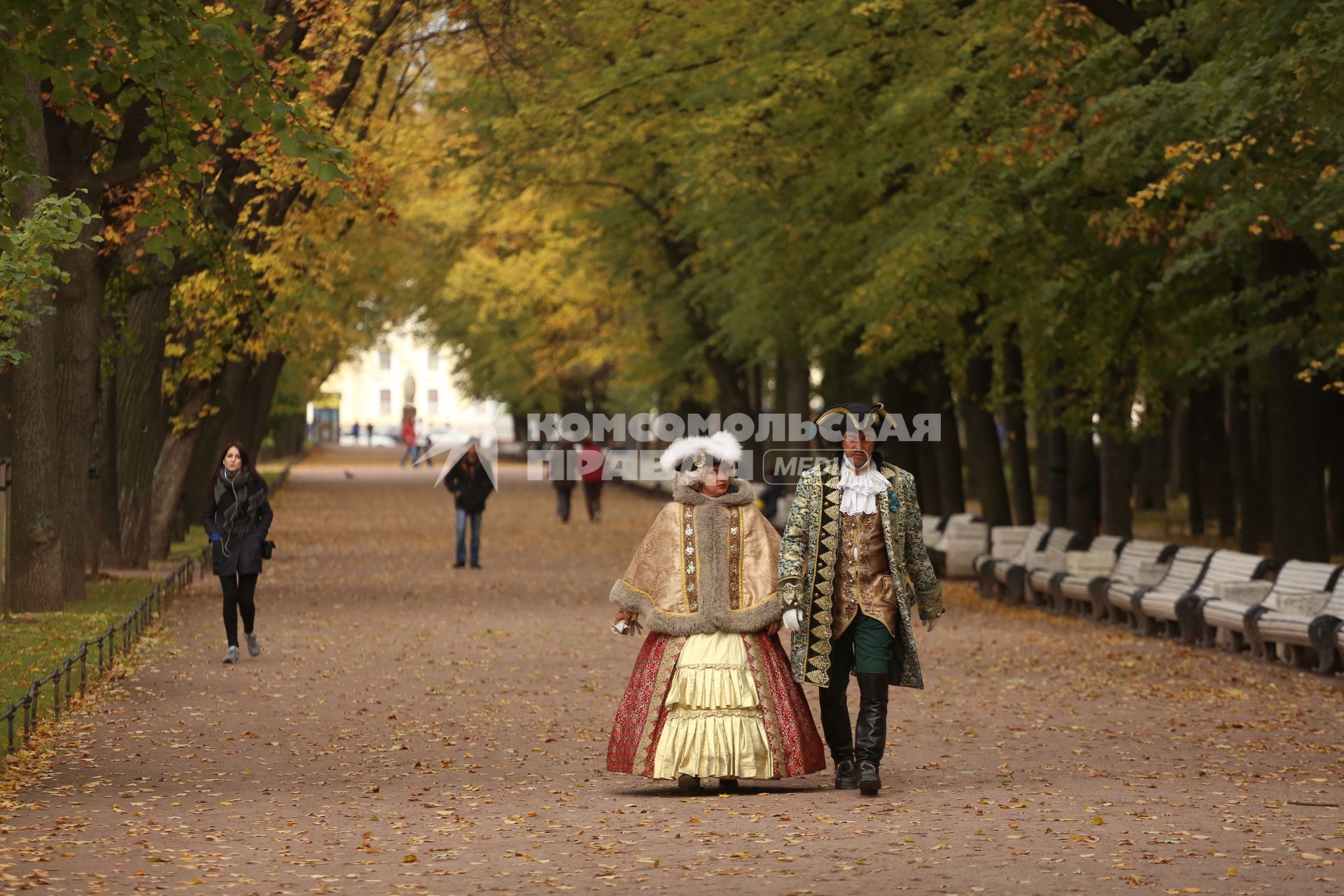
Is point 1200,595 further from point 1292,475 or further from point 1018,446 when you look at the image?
point 1018,446

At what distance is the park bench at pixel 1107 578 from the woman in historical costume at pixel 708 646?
11515mm

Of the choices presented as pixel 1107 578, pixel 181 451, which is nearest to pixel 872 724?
pixel 1107 578

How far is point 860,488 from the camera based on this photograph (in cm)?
1005

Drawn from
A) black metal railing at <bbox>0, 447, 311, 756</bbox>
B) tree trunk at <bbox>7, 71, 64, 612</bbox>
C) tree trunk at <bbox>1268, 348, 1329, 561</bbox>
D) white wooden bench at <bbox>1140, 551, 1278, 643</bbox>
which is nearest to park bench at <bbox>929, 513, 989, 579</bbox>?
tree trunk at <bbox>1268, 348, 1329, 561</bbox>

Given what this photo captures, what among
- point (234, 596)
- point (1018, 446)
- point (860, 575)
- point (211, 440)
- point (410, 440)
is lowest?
point (234, 596)

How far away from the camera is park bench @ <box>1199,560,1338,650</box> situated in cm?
1738

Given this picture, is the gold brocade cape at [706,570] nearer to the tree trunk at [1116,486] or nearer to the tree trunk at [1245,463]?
the tree trunk at [1245,463]

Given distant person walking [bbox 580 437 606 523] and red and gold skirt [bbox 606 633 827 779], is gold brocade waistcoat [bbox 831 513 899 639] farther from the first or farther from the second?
distant person walking [bbox 580 437 606 523]

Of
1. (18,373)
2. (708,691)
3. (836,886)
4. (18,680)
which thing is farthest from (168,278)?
(836,886)

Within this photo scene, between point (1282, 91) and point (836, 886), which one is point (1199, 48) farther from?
point (836, 886)

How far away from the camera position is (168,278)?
20.7 metres

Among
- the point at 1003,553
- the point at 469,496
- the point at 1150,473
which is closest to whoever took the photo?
the point at 1003,553

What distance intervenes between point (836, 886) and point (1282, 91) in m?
10.0

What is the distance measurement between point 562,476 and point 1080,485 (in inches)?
564
